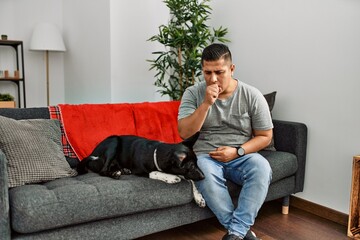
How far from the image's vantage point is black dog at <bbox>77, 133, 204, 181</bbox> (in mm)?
1730

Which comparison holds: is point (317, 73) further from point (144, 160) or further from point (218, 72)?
point (144, 160)

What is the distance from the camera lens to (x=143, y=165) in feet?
6.00

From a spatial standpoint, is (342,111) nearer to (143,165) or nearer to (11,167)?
(143,165)

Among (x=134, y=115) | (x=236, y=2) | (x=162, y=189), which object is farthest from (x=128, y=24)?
(x=162, y=189)

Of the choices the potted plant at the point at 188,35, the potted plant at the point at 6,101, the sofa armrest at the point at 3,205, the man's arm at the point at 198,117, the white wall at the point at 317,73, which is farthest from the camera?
the potted plant at the point at 6,101

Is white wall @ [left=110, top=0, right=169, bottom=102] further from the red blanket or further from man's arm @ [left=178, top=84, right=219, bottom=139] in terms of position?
man's arm @ [left=178, top=84, right=219, bottom=139]

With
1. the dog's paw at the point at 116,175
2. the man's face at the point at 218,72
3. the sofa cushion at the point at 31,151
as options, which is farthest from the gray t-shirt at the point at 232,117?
the sofa cushion at the point at 31,151

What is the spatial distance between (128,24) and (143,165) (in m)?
2.19

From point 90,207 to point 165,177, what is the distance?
403 millimetres

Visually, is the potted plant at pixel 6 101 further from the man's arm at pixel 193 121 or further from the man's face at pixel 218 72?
the man's face at pixel 218 72

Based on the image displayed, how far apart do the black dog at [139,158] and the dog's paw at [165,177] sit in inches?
0.8

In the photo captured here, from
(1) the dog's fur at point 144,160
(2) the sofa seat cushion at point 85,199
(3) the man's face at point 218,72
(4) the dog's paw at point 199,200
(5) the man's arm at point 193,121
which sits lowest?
(4) the dog's paw at point 199,200

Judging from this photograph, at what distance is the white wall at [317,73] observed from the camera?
2.23m

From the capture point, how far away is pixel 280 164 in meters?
2.19
